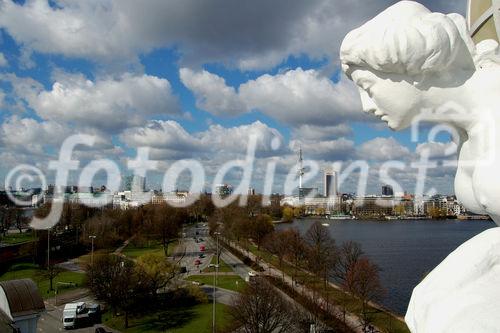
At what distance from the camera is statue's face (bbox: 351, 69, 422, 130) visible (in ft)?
4.57

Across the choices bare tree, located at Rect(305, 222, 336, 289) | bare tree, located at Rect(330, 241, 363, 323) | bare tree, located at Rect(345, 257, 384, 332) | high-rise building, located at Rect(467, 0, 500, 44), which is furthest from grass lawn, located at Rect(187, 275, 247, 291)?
high-rise building, located at Rect(467, 0, 500, 44)

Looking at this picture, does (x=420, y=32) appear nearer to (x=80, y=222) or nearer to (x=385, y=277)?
(x=385, y=277)

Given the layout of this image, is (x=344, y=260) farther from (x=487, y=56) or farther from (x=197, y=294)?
(x=487, y=56)

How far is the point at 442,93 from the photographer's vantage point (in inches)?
55.2

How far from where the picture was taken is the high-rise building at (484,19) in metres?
1.61

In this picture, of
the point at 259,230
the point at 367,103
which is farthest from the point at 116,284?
the point at 259,230

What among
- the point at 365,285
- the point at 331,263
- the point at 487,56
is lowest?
the point at 365,285

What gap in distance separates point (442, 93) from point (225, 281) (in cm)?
2379

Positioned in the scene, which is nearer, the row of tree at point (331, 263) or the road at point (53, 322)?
the road at point (53, 322)

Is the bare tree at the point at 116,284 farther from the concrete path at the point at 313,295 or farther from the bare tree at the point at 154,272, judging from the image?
the concrete path at the point at 313,295

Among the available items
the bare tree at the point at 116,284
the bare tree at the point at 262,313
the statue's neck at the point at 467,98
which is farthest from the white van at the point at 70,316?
the statue's neck at the point at 467,98

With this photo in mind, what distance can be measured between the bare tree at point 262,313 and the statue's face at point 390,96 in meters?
13.4

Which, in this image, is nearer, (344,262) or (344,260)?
(344,262)

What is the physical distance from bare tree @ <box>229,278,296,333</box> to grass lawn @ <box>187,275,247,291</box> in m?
7.57
